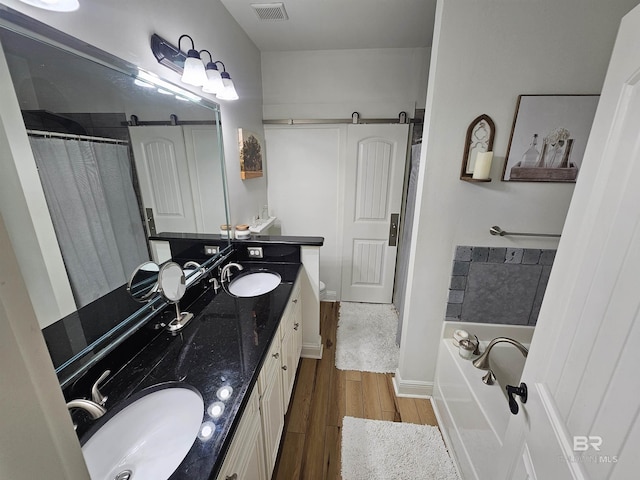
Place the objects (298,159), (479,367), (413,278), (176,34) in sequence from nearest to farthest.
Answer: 1. (176,34)
2. (479,367)
3. (413,278)
4. (298,159)

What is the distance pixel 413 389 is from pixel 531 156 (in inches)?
65.1

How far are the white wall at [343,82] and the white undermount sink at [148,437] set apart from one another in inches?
101

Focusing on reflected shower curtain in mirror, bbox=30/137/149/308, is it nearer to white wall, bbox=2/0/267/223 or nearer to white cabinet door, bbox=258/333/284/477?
white wall, bbox=2/0/267/223

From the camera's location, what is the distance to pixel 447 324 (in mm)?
1703

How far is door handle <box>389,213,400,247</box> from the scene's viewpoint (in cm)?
278

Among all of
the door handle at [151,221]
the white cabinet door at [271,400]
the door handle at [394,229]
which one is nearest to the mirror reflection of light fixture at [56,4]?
the door handle at [151,221]

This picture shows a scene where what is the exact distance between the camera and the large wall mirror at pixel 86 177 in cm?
72

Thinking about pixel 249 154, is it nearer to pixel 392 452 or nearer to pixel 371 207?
pixel 371 207

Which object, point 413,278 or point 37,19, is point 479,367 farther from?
point 37,19

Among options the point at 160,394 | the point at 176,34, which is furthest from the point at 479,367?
the point at 176,34

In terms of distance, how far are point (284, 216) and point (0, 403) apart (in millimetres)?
2756

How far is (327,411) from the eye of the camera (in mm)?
1751

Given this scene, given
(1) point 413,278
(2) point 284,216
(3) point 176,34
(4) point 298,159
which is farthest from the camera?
(2) point 284,216

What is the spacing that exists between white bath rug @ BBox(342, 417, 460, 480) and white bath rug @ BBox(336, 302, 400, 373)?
488 millimetres
